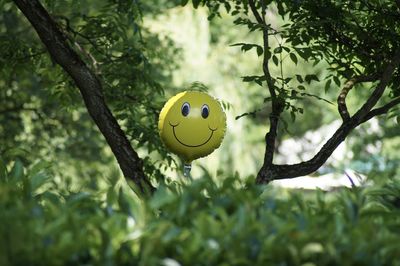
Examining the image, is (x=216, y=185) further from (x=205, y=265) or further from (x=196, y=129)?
(x=196, y=129)

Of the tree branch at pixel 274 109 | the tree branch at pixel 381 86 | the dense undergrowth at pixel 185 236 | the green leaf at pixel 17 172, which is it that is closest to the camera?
the dense undergrowth at pixel 185 236

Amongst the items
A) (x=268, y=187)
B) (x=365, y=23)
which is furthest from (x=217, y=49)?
(x=268, y=187)

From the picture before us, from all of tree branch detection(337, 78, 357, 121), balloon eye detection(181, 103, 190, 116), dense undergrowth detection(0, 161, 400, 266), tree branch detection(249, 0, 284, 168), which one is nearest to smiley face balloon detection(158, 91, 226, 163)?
balloon eye detection(181, 103, 190, 116)

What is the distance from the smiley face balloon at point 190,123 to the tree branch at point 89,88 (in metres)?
0.35

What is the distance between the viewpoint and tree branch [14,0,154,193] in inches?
193

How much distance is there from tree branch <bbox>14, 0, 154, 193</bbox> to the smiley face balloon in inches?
13.8

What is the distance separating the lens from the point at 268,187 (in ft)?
10.5

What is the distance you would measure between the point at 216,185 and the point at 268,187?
8.7 inches

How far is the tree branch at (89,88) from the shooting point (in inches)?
193

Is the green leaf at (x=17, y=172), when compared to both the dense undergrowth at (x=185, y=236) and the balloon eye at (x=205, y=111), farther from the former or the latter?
the balloon eye at (x=205, y=111)

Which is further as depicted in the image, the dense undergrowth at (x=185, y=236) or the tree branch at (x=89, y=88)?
A: the tree branch at (x=89, y=88)

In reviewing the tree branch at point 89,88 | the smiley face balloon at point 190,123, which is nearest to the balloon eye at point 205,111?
the smiley face balloon at point 190,123

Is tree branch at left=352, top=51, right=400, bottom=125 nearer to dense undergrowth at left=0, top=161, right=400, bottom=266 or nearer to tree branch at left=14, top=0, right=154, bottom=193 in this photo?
tree branch at left=14, top=0, right=154, bottom=193

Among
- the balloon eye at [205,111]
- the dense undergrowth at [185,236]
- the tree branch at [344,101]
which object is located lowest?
the dense undergrowth at [185,236]
